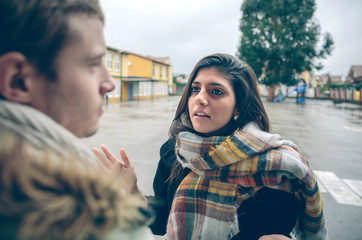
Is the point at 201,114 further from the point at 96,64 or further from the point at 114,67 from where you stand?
the point at 114,67

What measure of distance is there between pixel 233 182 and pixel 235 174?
5 centimetres

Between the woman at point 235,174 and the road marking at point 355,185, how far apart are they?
138 inches

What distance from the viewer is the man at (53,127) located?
520 millimetres

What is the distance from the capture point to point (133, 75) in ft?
105

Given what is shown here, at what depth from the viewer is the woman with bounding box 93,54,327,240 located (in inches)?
54.3

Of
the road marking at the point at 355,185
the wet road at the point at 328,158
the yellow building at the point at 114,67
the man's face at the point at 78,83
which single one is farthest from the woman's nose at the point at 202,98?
the yellow building at the point at 114,67

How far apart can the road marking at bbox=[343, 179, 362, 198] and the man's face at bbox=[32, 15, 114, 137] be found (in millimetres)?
4814

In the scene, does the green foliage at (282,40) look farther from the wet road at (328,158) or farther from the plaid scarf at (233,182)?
the plaid scarf at (233,182)

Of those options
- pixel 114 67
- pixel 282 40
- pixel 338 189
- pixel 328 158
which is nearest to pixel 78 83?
pixel 338 189

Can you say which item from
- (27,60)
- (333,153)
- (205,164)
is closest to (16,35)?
(27,60)


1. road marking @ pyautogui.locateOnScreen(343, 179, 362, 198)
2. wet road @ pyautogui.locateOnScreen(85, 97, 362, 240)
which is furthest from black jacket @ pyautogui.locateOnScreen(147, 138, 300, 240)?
road marking @ pyautogui.locateOnScreen(343, 179, 362, 198)

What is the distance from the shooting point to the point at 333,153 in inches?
259

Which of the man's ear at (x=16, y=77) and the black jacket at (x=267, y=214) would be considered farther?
the black jacket at (x=267, y=214)

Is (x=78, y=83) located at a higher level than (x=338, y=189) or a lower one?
higher
